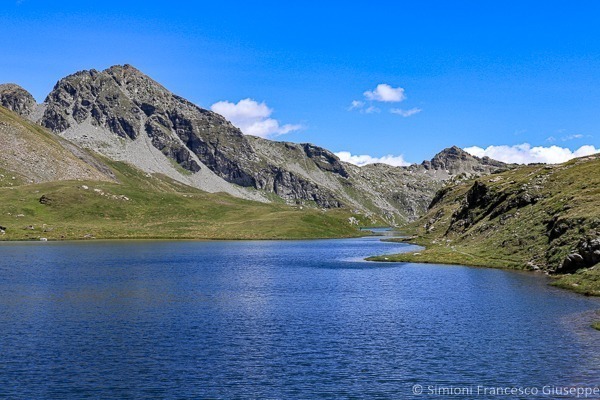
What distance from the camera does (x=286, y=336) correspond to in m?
51.6

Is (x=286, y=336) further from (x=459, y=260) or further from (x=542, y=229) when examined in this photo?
(x=542, y=229)

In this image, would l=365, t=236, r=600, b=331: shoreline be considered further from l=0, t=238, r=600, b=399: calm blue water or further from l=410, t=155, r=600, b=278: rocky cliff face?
l=0, t=238, r=600, b=399: calm blue water

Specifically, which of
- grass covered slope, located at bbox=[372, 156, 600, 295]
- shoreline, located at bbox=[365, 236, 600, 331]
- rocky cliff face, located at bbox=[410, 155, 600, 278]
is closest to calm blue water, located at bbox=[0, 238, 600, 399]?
shoreline, located at bbox=[365, 236, 600, 331]

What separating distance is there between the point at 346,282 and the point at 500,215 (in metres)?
63.5

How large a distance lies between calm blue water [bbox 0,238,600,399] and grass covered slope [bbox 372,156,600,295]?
22.5 ft

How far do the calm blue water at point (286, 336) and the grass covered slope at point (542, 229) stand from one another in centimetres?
686

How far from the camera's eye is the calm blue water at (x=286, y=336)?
37.6 m

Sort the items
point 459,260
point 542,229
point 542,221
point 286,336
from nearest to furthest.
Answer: point 286,336 < point 542,229 < point 542,221 < point 459,260

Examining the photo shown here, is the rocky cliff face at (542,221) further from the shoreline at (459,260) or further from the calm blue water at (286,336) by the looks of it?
the calm blue water at (286,336)

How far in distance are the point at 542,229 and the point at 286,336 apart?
7920 cm

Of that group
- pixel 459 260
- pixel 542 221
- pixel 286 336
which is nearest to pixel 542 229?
pixel 542 221

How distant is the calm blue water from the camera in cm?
3756

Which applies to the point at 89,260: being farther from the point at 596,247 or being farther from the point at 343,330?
the point at 596,247

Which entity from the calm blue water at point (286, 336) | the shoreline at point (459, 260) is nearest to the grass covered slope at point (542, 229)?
the shoreline at point (459, 260)
